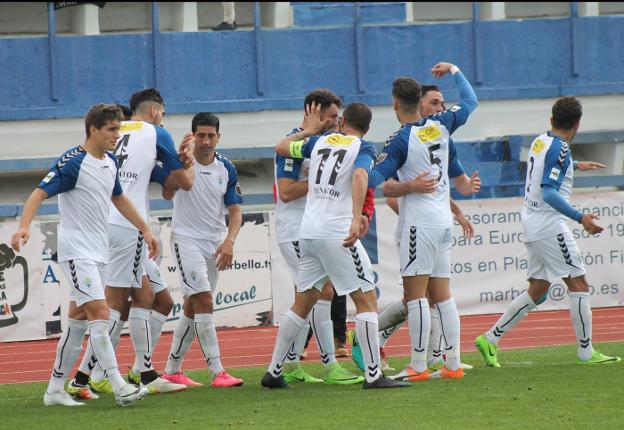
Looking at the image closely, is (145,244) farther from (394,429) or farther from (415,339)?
(394,429)

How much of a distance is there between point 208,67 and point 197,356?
11.0 m

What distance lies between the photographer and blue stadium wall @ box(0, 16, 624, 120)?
23.5 m

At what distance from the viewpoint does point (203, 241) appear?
10469mm

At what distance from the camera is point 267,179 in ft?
78.8

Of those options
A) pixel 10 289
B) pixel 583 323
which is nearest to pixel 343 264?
pixel 583 323

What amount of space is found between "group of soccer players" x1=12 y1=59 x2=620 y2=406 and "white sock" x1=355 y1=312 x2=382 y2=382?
0.4 inches

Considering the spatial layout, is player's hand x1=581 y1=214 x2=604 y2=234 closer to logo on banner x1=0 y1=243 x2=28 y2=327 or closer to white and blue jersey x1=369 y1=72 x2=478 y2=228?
white and blue jersey x1=369 y1=72 x2=478 y2=228

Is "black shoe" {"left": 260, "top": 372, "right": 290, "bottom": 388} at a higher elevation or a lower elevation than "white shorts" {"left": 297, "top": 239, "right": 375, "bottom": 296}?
lower

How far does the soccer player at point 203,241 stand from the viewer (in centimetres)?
1037

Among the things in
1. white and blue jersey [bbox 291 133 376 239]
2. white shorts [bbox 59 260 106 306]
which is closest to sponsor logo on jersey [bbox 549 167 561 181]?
white and blue jersey [bbox 291 133 376 239]

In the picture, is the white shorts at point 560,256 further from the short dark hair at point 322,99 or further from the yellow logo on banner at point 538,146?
the short dark hair at point 322,99

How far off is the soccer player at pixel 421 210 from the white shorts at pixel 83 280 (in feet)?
7.86

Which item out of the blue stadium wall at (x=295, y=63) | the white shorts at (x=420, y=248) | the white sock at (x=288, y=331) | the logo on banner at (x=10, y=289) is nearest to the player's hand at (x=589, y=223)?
the white shorts at (x=420, y=248)

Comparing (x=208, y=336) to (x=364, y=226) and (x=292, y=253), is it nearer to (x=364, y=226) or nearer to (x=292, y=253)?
(x=292, y=253)
